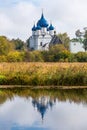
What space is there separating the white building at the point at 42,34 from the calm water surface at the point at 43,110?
236ft

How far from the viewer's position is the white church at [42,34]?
310 ft

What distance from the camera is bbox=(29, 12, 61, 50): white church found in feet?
310

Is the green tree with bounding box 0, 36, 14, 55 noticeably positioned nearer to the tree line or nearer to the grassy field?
the tree line

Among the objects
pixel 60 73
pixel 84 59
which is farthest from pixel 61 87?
pixel 84 59

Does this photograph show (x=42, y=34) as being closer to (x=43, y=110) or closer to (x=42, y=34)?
(x=42, y=34)

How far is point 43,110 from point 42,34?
79412 millimetres

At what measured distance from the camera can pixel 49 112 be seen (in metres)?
16.9

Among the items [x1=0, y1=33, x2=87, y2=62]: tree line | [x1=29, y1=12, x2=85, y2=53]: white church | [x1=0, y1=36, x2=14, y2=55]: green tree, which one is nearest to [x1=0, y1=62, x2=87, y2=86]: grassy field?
[x1=0, y1=33, x2=87, y2=62]: tree line

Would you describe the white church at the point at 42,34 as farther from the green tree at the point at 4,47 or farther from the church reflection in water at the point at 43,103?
the church reflection in water at the point at 43,103

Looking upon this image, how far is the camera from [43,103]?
19188mm

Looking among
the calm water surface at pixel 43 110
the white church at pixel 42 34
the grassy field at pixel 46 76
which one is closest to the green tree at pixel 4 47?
the white church at pixel 42 34

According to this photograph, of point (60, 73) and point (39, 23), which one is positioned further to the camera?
point (39, 23)

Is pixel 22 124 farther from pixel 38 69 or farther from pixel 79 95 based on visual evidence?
pixel 38 69

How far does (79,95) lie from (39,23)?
74327mm
